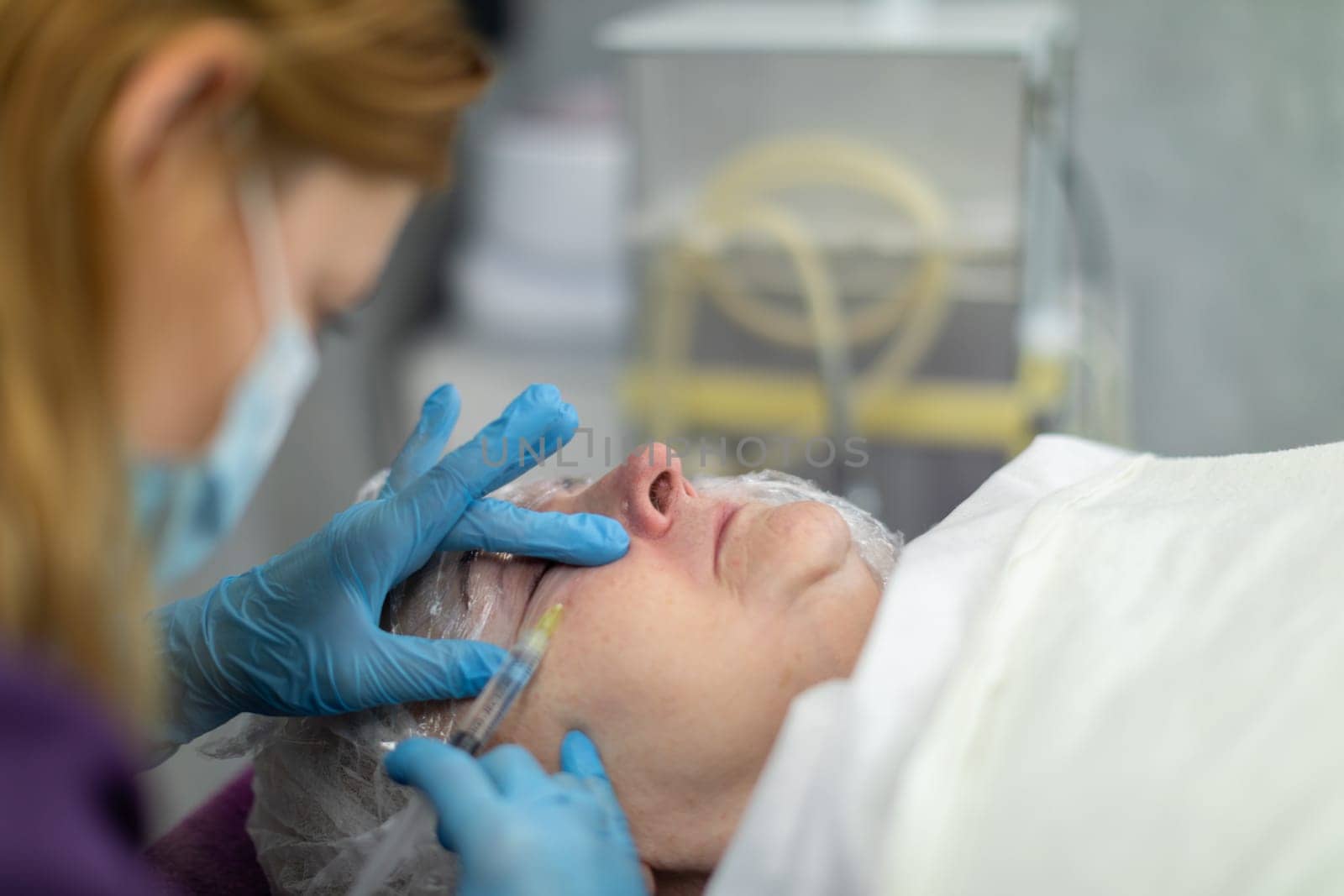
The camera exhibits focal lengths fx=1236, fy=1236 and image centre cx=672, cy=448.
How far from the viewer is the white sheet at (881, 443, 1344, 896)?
24.7 inches

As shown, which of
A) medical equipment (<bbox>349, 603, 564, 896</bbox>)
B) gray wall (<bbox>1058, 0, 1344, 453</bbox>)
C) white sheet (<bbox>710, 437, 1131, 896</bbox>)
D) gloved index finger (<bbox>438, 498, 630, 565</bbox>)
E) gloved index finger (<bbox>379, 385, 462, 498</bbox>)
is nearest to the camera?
white sheet (<bbox>710, 437, 1131, 896</bbox>)

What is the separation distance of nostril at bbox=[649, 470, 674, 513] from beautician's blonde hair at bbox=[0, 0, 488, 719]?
420 mm

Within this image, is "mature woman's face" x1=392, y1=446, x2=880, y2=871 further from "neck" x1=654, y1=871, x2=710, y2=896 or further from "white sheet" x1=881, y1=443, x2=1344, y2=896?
"white sheet" x1=881, y1=443, x2=1344, y2=896

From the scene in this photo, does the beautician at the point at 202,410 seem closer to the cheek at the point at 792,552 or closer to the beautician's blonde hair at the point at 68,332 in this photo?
the beautician's blonde hair at the point at 68,332

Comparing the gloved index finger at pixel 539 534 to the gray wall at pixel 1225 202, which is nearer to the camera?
the gloved index finger at pixel 539 534

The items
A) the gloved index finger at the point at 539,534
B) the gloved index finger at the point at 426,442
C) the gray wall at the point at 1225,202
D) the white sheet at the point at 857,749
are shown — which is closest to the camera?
the white sheet at the point at 857,749

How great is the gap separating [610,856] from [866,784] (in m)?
0.19

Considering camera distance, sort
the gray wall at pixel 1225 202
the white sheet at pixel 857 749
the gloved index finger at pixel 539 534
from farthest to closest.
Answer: the gray wall at pixel 1225 202 → the gloved index finger at pixel 539 534 → the white sheet at pixel 857 749

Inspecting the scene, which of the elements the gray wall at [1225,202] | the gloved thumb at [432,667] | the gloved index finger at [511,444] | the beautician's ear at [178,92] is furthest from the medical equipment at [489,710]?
the gray wall at [1225,202]

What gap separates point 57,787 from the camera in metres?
0.55

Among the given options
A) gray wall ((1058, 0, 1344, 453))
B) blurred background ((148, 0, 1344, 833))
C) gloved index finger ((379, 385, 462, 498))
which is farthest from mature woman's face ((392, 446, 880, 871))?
gray wall ((1058, 0, 1344, 453))

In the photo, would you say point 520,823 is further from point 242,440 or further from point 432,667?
point 242,440

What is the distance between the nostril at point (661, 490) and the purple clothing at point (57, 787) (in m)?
0.48

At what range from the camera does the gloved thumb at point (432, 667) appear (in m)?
0.87
